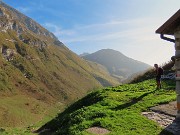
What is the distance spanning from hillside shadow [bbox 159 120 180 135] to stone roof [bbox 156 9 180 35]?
17.1ft

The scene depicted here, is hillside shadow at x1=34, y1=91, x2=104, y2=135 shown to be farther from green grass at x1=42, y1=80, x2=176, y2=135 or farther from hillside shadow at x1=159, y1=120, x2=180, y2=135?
hillside shadow at x1=159, y1=120, x2=180, y2=135

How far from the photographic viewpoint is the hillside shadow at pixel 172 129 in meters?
17.1

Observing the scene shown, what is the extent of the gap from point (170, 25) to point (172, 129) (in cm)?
574

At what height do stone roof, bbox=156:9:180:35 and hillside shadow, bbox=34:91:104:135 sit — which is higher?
stone roof, bbox=156:9:180:35

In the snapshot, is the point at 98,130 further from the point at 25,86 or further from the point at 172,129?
the point at 25,86

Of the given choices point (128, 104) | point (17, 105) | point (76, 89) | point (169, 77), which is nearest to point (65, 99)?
point (76, 89)

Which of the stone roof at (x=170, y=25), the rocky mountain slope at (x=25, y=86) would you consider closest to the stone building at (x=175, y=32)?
the stone roof at (x=170, y=25)

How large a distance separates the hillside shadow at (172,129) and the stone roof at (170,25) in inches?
205

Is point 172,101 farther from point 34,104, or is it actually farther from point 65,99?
point 65,99

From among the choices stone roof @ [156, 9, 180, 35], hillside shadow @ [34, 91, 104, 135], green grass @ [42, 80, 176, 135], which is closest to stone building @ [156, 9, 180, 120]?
stone roof @ [156, 9, 180, 35]

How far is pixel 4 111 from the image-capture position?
100 meters

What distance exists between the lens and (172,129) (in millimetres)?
17594

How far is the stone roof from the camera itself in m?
17.8

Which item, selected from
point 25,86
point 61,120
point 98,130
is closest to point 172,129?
point 98,130
